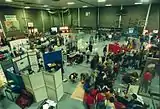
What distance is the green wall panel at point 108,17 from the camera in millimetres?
20734

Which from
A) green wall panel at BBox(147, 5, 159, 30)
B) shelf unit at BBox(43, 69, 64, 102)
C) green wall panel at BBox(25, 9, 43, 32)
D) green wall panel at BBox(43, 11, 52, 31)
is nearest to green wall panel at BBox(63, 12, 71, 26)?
green wall panel at BBox(43, 11, 52, 31)

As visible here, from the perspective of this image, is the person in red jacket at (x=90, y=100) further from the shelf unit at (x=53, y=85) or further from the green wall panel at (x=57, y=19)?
the green wall panel at (x=57, y=19)

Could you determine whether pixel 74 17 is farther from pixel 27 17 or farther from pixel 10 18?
pixel 10 18

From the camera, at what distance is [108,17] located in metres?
21.3

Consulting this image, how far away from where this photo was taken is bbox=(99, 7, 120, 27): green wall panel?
20734 millimetres

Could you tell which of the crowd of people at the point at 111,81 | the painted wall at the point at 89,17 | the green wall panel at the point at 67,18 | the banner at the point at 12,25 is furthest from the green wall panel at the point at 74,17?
the crowd of people at the point at 111,81

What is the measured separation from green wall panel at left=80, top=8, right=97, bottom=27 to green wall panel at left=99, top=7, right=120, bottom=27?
116 centimetres

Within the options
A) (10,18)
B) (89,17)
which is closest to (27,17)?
(10,18)

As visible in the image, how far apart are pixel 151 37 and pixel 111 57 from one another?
919 centimetres

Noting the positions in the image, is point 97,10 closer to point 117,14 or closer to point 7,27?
point 117,14

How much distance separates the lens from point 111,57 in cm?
897

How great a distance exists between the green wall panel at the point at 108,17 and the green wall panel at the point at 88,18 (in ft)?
3.81

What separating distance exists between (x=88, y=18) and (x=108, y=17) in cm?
348

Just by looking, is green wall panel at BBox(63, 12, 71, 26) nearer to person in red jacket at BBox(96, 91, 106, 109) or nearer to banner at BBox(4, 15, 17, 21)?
banner at BBox(4, 15, 17, 21)
